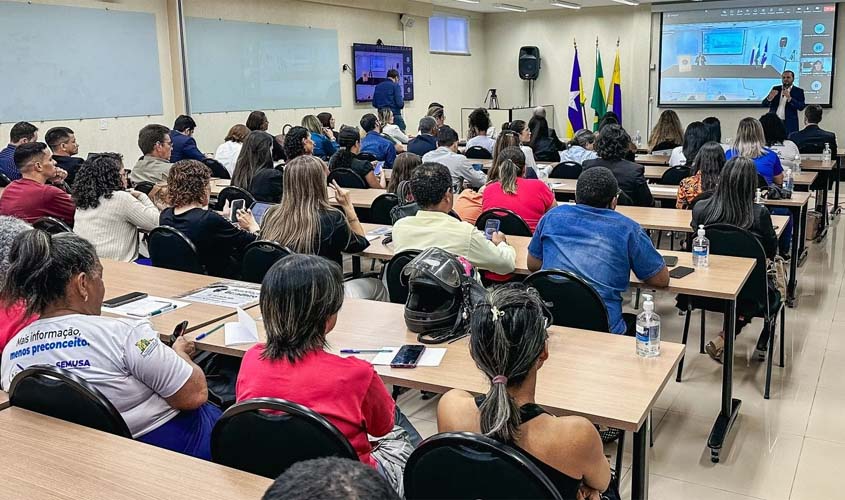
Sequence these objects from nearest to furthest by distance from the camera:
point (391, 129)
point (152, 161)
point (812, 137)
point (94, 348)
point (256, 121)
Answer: point (94, 348) < point (152, 161) < point (256, 121) < point (812, 137) < point (391, 129)

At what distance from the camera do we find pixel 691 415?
3.72 meters

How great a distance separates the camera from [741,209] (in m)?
4.13

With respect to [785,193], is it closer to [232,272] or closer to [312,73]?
[232,272]

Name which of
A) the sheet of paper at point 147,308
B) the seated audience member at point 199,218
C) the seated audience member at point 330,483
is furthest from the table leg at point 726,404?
the seated audience member at point 330,483

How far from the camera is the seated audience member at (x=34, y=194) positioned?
4859 mm

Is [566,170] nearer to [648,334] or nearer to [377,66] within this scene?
[648,334]

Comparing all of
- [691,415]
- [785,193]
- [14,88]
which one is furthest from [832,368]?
[14,88]

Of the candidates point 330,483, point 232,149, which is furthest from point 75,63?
point 330,483

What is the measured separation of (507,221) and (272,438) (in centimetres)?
309

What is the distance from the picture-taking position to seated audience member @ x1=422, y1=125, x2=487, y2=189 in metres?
6.65

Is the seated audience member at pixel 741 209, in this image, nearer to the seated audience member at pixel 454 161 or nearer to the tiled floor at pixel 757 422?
the tiled floor at pixel 757 422

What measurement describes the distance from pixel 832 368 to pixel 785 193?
1.82 meters

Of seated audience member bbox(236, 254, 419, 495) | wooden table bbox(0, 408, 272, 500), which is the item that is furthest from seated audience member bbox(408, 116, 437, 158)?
wooden table bbox(0, 408, 272, 500)

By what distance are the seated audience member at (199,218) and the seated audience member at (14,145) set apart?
125 inches
